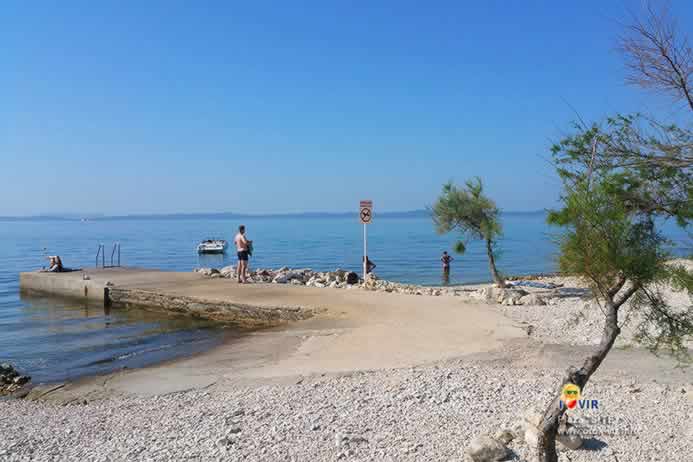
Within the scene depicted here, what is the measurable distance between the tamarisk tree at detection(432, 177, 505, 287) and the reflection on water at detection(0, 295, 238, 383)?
8305 mm

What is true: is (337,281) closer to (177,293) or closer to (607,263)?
(177,293)

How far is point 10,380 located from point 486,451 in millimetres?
9165

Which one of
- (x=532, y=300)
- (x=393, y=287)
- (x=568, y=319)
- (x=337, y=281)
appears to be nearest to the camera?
(x=568, y=319)

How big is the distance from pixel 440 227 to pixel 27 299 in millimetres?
16754

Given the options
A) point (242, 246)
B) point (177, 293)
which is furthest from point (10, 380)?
point (242, 246)

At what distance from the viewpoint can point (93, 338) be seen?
14.5 meters

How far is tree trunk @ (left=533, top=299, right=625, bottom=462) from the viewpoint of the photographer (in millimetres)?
4246

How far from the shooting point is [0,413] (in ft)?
26.7

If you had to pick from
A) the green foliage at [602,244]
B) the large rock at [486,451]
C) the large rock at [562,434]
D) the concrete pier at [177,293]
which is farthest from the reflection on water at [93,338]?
the green foliage at [602,244]

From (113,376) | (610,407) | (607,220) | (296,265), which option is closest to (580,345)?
(610,407)

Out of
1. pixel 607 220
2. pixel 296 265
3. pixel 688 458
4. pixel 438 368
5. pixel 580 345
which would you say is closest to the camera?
pixel 607 220

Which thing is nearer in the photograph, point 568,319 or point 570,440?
point 570,440

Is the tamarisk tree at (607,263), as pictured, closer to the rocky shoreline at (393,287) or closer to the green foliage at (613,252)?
the green foliage at (613,252)

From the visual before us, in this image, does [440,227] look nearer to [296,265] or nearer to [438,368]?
[438,368]
